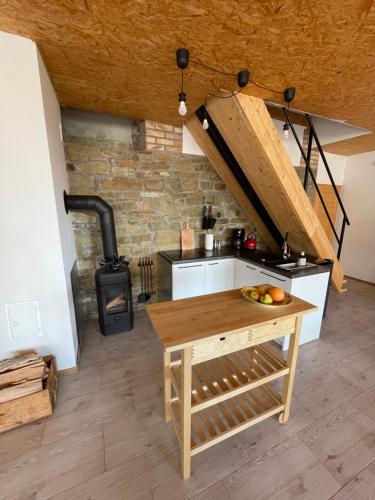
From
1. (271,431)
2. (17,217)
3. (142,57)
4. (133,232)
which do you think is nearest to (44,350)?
(17,217)

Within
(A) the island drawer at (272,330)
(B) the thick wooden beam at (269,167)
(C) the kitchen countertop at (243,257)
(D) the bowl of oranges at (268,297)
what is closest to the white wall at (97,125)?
(B) the thick wooden beam at (269,167)

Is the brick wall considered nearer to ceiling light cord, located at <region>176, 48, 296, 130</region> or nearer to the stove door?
ceiling light cord, located at <region>176, 48, 296, 130</region>

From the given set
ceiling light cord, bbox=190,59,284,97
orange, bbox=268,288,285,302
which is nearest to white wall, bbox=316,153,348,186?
ceiling light cord, bbox=190,59,284,97

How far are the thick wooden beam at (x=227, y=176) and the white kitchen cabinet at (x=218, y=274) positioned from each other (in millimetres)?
929

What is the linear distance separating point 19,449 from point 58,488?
404mm

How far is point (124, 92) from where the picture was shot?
1974 millimetres

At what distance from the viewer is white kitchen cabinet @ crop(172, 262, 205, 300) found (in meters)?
2.60

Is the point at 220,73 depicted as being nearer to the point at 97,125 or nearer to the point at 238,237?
the point at 97,125

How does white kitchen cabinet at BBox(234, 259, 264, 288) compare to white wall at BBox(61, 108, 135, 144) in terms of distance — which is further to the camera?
white kitchen cabinet at BBox(234, 259, 264, 288)

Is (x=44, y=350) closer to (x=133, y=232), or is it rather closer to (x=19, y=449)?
(x=19, y=449)

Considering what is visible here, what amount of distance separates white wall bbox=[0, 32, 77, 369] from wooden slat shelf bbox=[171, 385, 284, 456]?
1245mm

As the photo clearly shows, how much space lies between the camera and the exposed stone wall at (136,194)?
254 cm

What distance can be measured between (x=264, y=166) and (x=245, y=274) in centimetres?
130

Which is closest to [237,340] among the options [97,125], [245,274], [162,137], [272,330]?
[272,330]
